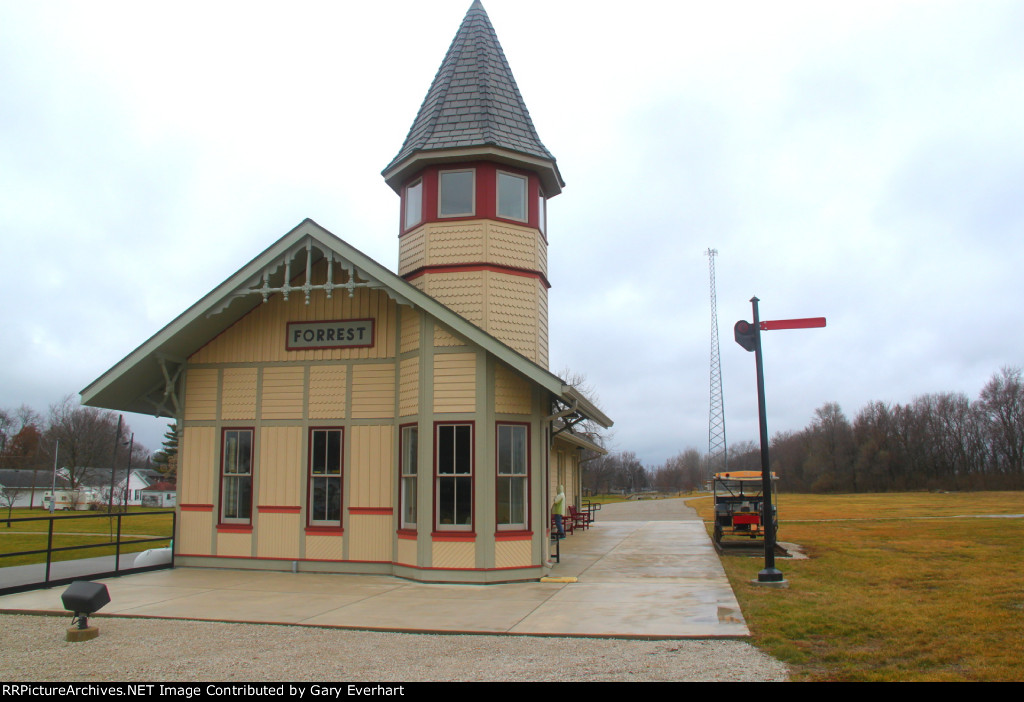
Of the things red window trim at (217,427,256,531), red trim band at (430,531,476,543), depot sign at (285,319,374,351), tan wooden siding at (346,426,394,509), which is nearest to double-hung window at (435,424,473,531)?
red trim band at (430,531,476,543)

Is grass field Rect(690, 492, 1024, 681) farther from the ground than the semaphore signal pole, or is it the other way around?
the semaphore signal pole

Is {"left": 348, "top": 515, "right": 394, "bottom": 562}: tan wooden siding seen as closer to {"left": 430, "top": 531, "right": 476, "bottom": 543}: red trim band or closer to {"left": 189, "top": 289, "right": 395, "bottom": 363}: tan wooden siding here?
{"left": 430, "top": 531, "right": 476, "bottom": 543}: red trim band

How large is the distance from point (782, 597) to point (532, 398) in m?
5.41

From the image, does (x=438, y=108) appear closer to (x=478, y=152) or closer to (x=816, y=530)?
(x=478, y=152)

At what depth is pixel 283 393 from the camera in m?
14.9

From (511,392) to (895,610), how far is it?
6.84m

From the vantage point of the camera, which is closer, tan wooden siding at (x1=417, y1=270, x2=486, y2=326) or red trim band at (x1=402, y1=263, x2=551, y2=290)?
tan wooden siding at (x1=417, y1=270, x2=486, y2=326)

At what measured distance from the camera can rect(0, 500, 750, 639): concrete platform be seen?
905cm

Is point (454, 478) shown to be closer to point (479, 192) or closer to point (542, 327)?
point (542, 327)

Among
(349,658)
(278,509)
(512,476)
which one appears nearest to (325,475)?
(278,509)

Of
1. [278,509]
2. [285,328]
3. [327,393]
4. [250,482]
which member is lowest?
[278,509]

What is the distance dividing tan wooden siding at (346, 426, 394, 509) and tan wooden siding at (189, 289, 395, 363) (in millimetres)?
1531

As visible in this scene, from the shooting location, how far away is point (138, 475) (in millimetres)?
95812
